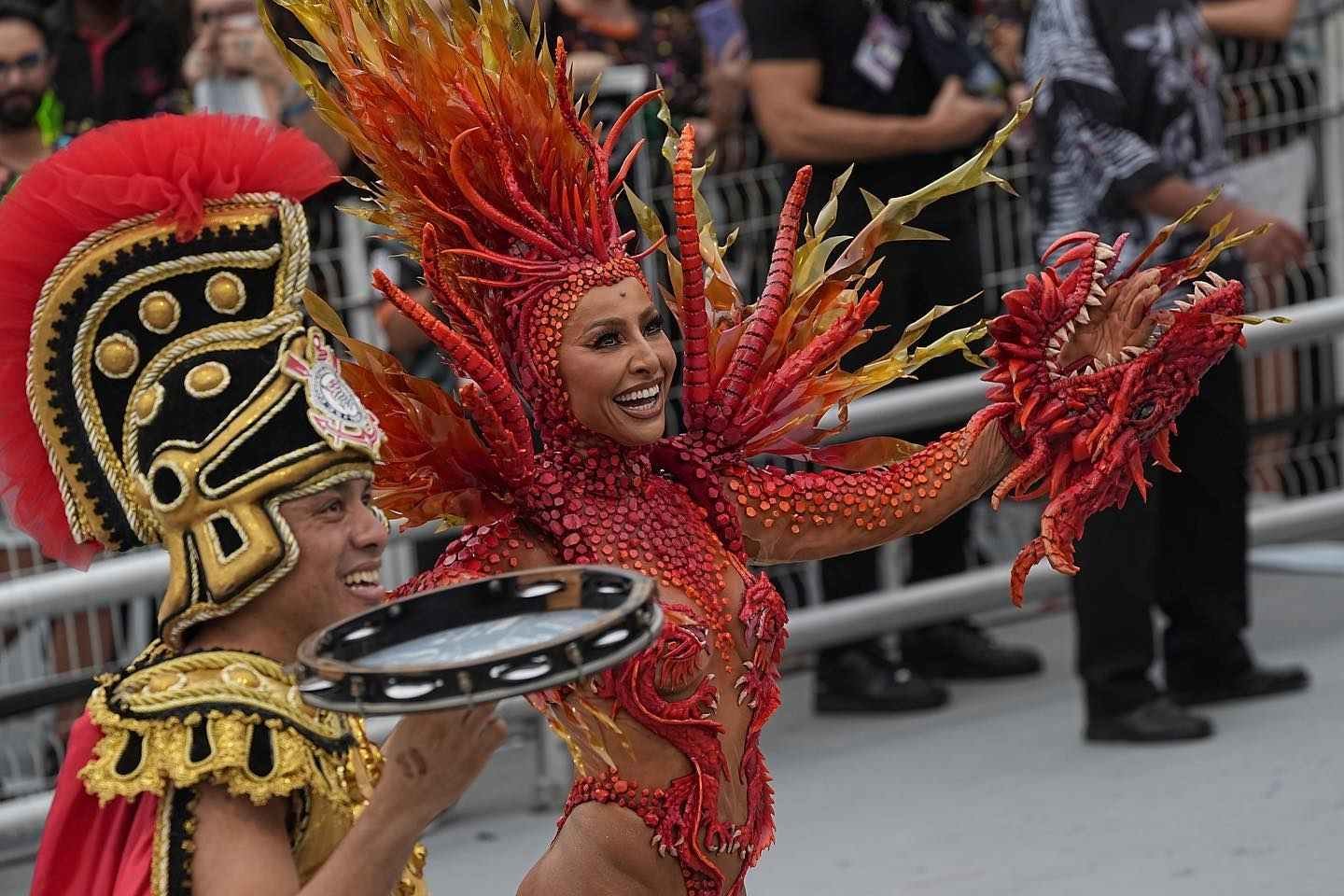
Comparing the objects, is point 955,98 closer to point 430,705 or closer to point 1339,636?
point 1339,636

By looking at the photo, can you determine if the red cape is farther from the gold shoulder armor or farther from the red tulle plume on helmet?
the red tulle plume on helmet

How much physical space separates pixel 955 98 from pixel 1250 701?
5.39 ft

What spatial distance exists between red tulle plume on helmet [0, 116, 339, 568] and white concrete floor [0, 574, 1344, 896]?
2.33 metres

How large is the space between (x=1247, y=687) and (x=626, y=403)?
3.06 meters

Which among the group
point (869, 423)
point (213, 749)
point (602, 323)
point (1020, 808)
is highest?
point (602, 323)

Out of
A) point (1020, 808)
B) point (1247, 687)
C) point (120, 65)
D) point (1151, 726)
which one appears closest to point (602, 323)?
point (1020, 808)

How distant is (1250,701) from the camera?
5.35m

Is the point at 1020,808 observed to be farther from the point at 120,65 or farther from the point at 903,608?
the point at 120,65

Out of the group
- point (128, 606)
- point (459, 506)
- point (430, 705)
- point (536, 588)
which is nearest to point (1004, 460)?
point (459, 506)

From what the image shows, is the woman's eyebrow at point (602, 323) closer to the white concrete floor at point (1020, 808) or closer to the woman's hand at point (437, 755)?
the woman's hand at point (437, 755)

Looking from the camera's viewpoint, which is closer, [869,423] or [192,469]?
[192,469]

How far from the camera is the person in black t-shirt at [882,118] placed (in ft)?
17.0

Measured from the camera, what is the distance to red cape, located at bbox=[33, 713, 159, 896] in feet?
7.29

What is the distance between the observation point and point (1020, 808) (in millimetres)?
4758
